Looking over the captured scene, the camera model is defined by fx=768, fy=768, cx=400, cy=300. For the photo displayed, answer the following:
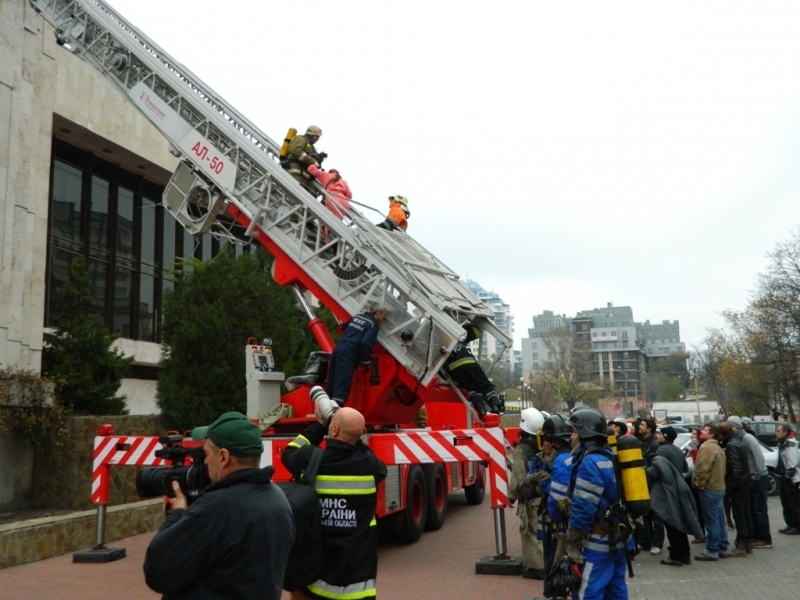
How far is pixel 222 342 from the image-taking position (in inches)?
606

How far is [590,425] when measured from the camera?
5027mm

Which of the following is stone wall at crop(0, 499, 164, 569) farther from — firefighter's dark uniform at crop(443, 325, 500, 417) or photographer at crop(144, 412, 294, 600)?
photographer at crop(144, 412, 294, 600)

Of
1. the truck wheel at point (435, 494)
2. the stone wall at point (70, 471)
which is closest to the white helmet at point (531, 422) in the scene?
the truck wheel at point (435, 494)

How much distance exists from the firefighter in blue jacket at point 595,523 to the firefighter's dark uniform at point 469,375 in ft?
12.9

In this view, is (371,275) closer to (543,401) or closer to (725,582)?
(725,582)

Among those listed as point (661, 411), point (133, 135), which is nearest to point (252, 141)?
point (133, 135)

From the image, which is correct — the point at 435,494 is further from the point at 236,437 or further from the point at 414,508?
the point at 236,437

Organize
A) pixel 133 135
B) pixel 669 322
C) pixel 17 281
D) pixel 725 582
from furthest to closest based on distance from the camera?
1. pixel 669 322
2. pixel 133 135
3. pixel 17 281
4. pixel 725 582

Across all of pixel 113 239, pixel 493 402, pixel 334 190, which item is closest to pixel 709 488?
pixel 493 402

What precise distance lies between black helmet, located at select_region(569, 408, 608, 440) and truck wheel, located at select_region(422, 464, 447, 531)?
566 centimetres

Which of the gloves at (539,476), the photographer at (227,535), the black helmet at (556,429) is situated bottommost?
the gloves at (539,476)

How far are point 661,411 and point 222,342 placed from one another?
44.6 metres

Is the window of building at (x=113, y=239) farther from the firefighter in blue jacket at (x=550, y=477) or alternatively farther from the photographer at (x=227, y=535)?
the photographer at (x=227, y=535)

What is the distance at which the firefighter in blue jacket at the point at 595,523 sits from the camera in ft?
15.9
